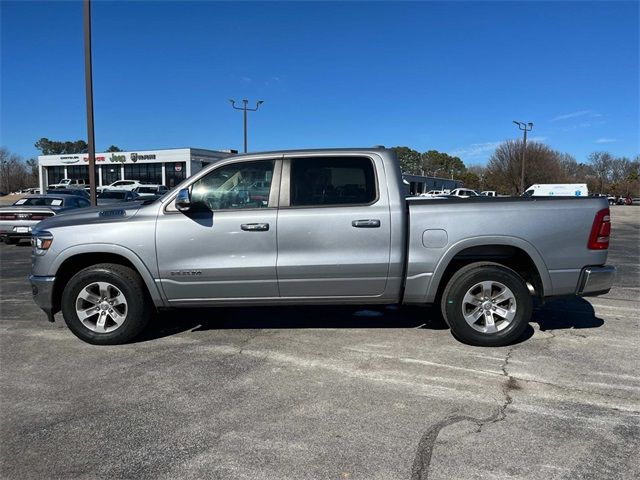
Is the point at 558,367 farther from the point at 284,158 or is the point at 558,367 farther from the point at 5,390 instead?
the point at 5,390

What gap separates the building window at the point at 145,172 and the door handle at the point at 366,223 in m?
63.6

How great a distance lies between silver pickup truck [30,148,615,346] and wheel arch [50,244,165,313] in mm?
14

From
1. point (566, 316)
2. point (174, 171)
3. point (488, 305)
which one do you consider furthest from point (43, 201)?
point (174, 171)

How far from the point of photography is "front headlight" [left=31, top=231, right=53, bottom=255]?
5.04m

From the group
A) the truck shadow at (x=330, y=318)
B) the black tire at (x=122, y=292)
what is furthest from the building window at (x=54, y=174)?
the black tire at (x=122, y=292)

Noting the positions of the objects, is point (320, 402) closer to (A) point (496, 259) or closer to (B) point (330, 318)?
(B) point (330, 318)

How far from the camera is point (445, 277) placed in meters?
5.25

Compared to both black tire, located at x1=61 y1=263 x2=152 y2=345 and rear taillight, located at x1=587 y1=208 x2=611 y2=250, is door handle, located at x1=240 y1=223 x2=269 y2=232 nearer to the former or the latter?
black tire, located at x1=61 y1=263 x2=152 y2=345

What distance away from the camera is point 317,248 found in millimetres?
4949

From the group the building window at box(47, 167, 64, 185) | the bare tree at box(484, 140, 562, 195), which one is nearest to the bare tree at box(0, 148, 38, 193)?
the building window at box(47, 167, 64, 185)

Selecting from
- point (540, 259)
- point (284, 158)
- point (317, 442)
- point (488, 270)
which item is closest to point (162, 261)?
point (284, 158)

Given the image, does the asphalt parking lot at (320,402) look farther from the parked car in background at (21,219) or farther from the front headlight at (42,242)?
the parked car in background at (21,219)

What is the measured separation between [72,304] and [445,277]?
12.9 feet

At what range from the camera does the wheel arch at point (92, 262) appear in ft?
16.3
